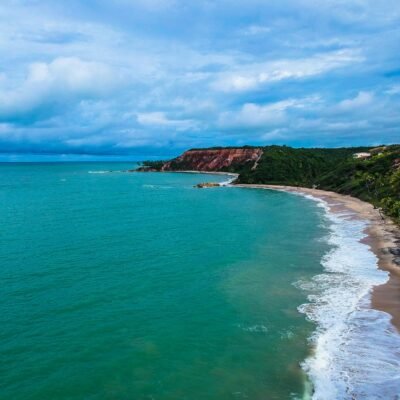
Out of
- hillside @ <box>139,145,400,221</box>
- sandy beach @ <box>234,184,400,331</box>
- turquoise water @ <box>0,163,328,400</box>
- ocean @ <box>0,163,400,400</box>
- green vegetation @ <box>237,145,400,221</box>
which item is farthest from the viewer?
hillside @ <box>139,145,400,221</box>

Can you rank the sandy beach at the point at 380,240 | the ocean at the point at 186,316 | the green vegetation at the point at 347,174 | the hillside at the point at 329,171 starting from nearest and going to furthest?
1. the ocean at the point at 186,316
2. the sandy beach at the point at 380,240
3. the green vegetation at the point at 347,174
4. the hillside at the point at 329,171

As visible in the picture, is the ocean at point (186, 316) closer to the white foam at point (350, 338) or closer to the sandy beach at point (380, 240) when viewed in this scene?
the white foam at point (350, 338)

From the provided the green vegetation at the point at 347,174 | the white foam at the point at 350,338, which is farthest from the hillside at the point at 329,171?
the white foam at the point at 350,338

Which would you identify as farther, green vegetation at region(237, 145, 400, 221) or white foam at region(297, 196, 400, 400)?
green vegetation at region(237, 145, 400, 221)

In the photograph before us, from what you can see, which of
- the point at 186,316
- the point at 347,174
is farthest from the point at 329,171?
the point at 186,316

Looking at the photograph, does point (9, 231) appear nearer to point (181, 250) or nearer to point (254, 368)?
point (181, 250)

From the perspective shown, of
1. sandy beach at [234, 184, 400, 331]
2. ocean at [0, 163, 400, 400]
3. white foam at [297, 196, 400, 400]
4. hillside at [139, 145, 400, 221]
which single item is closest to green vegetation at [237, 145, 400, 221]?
hillside at [139, 145, 400, 221]

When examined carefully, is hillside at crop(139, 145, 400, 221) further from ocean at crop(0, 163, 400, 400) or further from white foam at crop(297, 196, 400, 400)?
ocean at crop(0, 163, 400, 400)
